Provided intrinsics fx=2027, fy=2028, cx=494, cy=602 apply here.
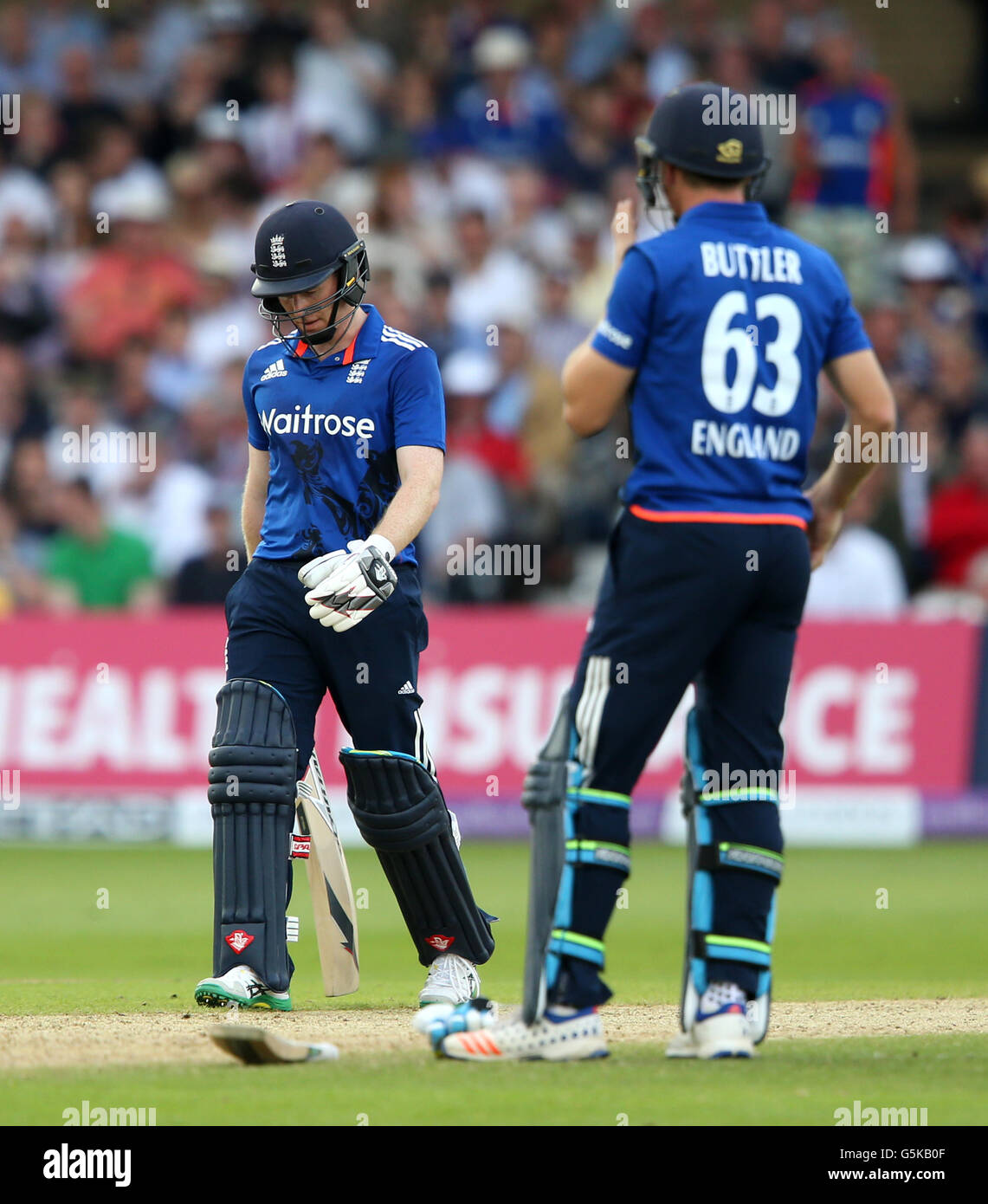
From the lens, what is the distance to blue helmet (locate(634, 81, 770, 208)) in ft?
17.8

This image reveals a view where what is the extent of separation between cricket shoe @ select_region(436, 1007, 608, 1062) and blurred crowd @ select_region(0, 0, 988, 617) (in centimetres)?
839

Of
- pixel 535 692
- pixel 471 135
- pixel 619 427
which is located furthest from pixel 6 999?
pixel 471 135

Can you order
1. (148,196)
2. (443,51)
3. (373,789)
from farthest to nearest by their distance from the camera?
(443,51) < (148,196) < (373,789)

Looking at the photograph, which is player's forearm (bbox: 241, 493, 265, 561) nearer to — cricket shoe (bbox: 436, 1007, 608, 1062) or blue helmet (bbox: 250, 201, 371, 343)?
blue helmet (bbox: 250, 201, 371, 343)

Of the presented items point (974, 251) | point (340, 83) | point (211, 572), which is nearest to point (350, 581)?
point (211, 572)

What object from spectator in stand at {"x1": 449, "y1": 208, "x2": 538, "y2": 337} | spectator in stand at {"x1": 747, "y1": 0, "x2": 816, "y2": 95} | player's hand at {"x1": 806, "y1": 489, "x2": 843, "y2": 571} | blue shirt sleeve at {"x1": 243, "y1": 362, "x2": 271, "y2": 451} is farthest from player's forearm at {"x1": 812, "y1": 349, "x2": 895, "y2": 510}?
spectator in stand at {"x1": 747, "y1": 0, "x2": 816, "y2": 95}

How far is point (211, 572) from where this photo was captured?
14125 mm

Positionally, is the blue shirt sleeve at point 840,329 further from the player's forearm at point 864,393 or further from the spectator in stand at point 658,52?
the spectator in stand at point 658,52

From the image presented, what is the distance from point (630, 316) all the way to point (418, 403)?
1.43 metres

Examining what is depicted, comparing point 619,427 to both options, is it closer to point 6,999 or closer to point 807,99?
point 807,99

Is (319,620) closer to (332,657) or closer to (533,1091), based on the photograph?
(332,657)

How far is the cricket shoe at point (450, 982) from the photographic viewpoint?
679cm
